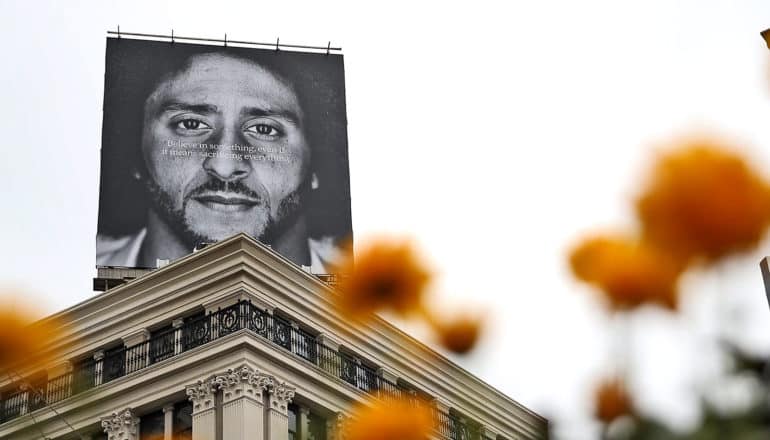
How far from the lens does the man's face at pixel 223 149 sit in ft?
154

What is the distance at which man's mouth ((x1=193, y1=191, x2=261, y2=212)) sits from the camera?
47.0m

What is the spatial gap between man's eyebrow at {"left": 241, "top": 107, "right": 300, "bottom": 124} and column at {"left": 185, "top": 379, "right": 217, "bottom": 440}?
22907mm

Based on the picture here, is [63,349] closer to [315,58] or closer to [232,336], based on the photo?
[232,336]

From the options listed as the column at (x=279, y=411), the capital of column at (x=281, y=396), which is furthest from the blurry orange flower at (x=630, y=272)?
the capital of column at (x=281, y=396)

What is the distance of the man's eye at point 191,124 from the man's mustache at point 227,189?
2984mm

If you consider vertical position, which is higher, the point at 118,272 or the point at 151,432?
the point at 118,272

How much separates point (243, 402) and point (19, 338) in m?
23.6

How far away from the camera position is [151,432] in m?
29.8

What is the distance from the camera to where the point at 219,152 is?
160 feet

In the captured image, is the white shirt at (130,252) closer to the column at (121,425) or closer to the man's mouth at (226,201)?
the man's mouth at (226,201)

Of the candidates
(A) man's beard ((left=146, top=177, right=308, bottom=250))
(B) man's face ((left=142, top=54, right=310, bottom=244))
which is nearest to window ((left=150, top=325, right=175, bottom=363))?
(A) man's beard ((left=146, top=177, right=308, bottom=250))

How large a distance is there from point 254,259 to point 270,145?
62.1 ft

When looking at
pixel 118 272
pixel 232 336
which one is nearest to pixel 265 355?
pixel 232 336

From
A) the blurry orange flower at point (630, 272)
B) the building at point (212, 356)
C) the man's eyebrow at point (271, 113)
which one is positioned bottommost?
the blurry orange flower at point (630, 272)
